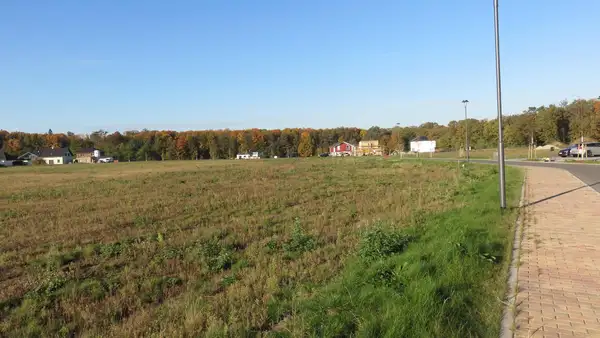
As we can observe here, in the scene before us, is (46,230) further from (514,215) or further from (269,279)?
(514,215)

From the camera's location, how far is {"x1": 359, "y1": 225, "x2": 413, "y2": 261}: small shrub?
7.14 metres

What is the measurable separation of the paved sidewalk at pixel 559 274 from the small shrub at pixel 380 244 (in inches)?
81.3

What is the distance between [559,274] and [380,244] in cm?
279

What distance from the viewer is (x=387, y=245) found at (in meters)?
7.38

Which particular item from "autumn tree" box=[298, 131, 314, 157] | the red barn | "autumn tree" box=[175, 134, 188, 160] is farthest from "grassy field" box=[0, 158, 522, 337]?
"autumn tree" box=[298, 131, 314, 157]

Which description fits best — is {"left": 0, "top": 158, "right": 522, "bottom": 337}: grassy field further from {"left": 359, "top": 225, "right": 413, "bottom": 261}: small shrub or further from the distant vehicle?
the distant vehicle

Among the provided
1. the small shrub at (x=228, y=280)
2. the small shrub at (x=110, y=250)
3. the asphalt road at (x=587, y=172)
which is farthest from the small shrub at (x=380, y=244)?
the asphalt road at (x=587, y=172)

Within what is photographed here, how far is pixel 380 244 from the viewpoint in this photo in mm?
7367

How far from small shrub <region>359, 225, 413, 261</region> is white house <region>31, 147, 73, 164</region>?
14013 cm

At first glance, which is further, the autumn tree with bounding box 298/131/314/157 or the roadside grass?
the autumn tree with bounding box 298/131/314/157

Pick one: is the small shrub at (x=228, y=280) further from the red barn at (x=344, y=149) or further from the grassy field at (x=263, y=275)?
the red barn at (x=344, y=149)

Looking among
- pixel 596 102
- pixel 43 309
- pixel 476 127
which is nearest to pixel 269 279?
pixel 43 309

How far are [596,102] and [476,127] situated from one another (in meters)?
26.7

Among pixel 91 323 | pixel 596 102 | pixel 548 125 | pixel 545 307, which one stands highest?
pixel 596 102
